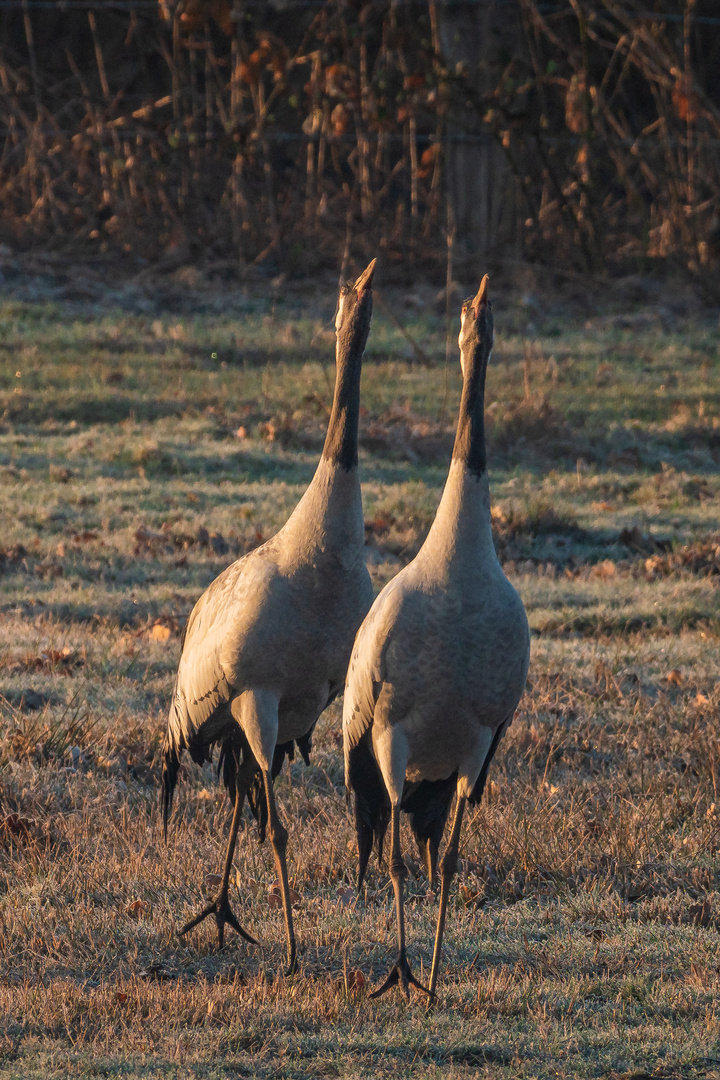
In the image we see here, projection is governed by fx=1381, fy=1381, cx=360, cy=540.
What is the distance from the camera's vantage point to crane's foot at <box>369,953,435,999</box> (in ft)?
13.6

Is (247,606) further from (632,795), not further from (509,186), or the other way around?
(509,186)

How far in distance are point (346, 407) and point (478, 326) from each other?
537mm

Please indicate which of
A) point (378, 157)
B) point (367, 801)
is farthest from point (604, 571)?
point (378, 157)

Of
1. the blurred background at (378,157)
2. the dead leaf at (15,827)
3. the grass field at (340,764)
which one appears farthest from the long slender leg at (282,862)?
the blurred background at (378,157)

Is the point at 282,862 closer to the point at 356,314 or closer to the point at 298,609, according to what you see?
the point at 298,609

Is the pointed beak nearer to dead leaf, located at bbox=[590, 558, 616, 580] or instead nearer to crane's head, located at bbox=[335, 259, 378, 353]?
crane's head, located at bbox=[335, 259, 378, 353]

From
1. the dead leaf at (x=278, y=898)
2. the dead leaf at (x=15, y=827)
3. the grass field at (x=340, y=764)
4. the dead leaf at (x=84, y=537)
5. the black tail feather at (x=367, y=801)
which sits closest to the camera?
the grass field at (x=340, y=764)

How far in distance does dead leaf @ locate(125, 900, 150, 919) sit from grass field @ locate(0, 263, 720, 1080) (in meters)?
0.02

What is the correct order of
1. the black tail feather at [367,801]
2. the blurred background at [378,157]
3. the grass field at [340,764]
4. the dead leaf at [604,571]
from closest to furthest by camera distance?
the grass field at [340,764], the black tail feather at [367,801], the dead leaf at [604,571], the blurred background at [378,157]

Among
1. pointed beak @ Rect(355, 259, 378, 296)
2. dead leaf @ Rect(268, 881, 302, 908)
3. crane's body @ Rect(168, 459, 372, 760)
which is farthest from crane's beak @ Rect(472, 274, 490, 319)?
dead leaf @ Rect(268, 881, 302, 908)

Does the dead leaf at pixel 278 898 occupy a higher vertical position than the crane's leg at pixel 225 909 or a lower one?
lower

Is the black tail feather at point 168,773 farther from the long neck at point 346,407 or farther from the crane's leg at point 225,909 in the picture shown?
the long neck at point 346,407

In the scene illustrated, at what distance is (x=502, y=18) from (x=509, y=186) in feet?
7.33

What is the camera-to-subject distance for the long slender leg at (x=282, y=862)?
4.37 metres
